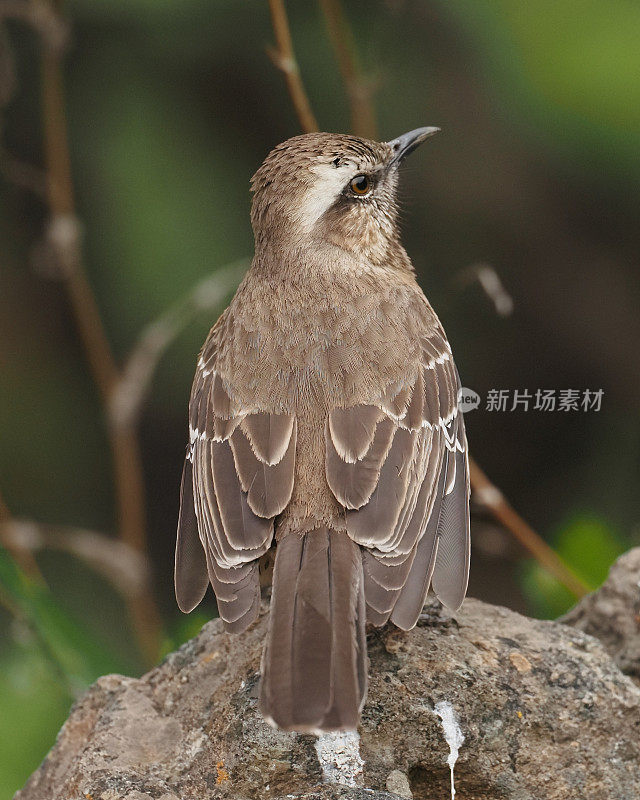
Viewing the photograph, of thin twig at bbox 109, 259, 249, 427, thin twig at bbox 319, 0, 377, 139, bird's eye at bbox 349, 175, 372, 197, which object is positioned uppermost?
thin twig at bbox 319, 0, 377, 139

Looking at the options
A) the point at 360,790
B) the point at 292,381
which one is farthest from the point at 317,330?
the point at 360,790

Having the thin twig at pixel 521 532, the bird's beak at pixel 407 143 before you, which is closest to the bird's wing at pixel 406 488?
the bird's beak at pixel 407 143

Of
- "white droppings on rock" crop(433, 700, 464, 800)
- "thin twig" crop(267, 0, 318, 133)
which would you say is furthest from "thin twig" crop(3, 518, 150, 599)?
"white droppings on rock" crop(433, 700, 464, 800)

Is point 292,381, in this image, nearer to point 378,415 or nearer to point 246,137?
point 378,415

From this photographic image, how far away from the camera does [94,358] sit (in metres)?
5.71

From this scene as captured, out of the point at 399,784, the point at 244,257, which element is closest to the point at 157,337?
the point at 244,257

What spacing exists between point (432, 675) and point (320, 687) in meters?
0.65

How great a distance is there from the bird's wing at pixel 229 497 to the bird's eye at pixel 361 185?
0.85 meters

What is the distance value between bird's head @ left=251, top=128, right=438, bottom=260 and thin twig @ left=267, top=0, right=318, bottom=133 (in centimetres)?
50

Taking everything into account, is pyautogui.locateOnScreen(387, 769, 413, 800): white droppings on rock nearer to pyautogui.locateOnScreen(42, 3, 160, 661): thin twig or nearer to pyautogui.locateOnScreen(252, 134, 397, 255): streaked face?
pyautogui.locateOnScreen(252, 134, 397, 255): streaked face

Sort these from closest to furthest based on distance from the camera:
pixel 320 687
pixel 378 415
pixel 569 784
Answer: pixel 320 687, pixel 569 784, pixel 378 415

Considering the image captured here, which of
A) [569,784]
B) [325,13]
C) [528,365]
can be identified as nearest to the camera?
[569,784]

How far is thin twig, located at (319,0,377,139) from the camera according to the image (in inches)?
214

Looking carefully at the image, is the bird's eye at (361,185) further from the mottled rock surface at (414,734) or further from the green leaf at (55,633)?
the green leaf at (55,633)
